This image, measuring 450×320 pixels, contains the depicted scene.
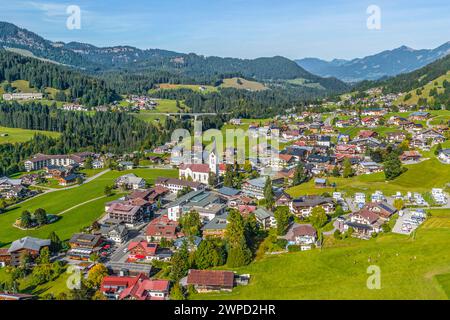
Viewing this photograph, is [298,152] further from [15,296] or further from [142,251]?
[15,296]

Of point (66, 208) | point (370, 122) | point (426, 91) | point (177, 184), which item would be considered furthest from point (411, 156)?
point (426, 91)

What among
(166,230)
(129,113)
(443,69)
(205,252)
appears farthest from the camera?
(443,69)

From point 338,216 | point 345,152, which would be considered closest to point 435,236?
point 338,216

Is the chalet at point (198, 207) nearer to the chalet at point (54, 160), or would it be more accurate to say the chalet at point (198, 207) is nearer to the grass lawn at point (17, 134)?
the chalet at point (54, 160)

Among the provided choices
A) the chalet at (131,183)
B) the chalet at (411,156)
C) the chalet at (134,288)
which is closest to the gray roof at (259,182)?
the chalet at (131,183)

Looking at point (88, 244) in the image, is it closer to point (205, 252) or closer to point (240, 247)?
point (205, 252)
